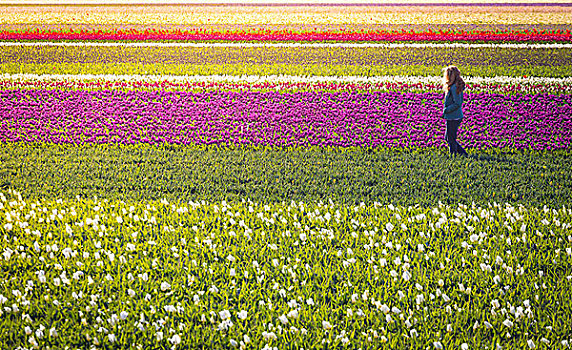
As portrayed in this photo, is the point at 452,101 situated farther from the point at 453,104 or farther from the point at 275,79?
the point at 275,79

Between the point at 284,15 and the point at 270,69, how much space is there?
1898 centimetres

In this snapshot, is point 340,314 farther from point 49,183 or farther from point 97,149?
point 97,149

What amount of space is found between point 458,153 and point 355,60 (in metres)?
10.4

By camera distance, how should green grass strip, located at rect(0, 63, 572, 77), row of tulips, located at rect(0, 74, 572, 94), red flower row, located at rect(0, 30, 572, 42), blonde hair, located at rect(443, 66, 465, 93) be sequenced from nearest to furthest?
blonde hair, located at rect(443, 66, 465, 93), row of tulips, located at rect(0, 74, 572, 94), green grass strip, located at rect(0, 63, 572, 77), red flower row, located at rect(0, 30, 572, 42)

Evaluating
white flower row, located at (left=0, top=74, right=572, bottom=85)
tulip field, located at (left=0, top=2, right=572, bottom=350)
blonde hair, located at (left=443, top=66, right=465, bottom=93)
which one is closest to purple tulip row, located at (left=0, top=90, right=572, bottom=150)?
tulip field, located at (left=0, top=2, right=572, bottom=350)

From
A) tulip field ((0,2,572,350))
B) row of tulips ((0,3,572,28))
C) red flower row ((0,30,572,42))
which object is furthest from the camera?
row of tulips ((0,3,572,28))

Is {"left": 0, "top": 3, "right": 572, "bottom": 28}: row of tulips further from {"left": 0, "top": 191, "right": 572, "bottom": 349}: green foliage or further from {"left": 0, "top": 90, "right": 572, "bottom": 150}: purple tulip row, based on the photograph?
{"left": 0, "top": 191, "right": 572, "bottom": 349}: green foliage

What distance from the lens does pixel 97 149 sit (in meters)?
9.82

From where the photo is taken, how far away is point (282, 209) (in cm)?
705

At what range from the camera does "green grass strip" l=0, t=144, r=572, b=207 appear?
24.9 ft

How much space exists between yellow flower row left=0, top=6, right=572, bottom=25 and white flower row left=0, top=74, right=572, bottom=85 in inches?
615

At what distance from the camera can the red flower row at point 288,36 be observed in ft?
78.6

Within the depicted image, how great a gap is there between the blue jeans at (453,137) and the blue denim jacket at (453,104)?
0.14m

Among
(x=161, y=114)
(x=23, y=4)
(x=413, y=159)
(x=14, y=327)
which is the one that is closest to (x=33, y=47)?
(x=161, y=114)
